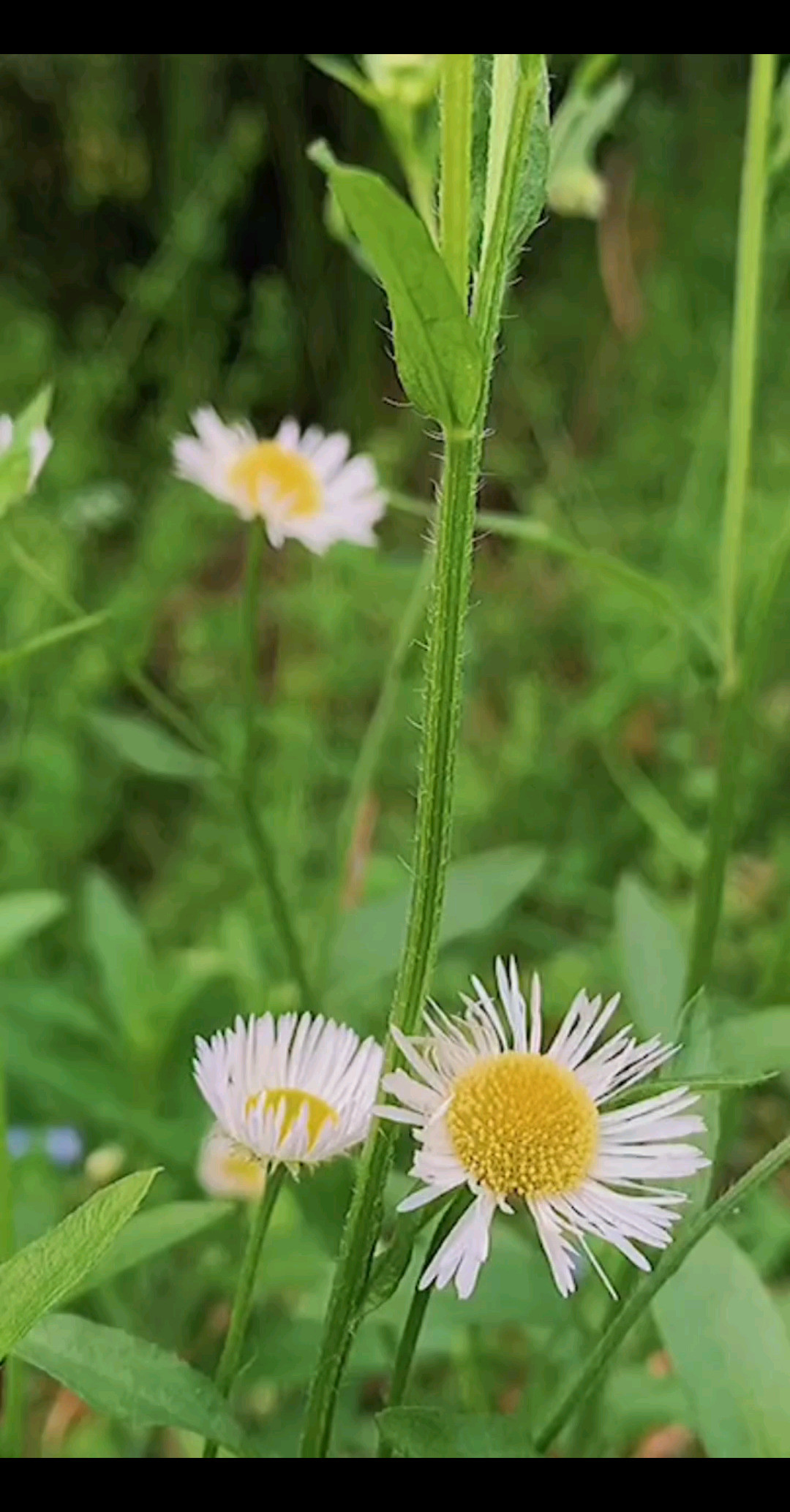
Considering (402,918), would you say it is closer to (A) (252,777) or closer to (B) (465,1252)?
(A) (252,777)

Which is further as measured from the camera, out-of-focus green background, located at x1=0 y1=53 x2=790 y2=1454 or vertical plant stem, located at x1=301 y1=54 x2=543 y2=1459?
out-of-focus green background, located at x1=0 y1=53 x2=790 y2=1454

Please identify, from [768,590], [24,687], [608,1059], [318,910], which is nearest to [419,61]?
[768,590]

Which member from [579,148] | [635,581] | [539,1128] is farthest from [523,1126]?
[579,148]

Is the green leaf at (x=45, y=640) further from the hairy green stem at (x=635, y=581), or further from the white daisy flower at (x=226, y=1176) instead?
the white daisy flower at (x=226, y=1176)

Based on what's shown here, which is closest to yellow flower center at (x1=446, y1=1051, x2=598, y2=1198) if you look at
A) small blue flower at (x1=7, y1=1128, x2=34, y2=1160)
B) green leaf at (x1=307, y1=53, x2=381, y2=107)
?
green leaf at (x1=307, y1=53, x2=381, y2=107)

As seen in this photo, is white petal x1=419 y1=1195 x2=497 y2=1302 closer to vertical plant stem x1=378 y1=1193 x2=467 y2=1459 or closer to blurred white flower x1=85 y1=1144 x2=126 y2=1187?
vertical plant stem x1=378 y1=1193 x2=467 y2=1459

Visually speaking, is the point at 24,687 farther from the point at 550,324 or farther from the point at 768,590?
the point at 550,324
